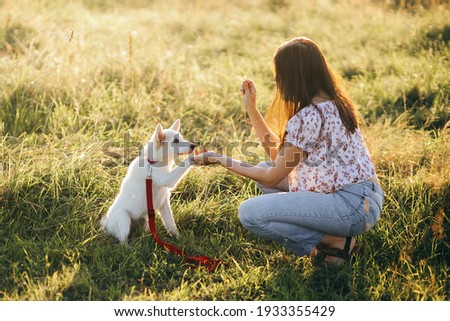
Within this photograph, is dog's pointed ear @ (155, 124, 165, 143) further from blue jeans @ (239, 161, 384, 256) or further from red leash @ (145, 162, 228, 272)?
blue jeans @ (239, 161, 384, 256)

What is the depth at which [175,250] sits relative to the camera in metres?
3.43

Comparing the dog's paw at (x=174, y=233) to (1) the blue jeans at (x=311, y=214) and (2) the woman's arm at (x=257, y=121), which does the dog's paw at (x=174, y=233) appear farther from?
(2) the woman's arm at (x=257, y=121)

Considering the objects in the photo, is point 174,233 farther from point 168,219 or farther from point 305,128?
point 305,128

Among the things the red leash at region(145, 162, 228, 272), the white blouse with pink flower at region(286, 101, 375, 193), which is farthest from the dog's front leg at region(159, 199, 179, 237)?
the white blouse with pink flower at region(286, 101, 375, 193)

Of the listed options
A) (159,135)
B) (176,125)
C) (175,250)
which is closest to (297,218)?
(175,250)

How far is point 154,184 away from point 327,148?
3.75 feet

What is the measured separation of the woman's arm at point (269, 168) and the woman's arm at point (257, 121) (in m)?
0.37

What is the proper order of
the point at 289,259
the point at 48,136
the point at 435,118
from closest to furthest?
the point at 289,259 → the point at 48,136 → the point at 435,118

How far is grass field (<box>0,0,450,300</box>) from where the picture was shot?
125 inches

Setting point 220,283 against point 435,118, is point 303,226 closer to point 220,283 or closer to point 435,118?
point 220,283

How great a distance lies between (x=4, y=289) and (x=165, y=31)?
6216 mm

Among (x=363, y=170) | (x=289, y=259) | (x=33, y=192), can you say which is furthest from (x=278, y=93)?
(x=33, y=192)

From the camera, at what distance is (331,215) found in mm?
3139

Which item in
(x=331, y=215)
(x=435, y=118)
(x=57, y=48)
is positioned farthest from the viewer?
(x=57, y=48)
